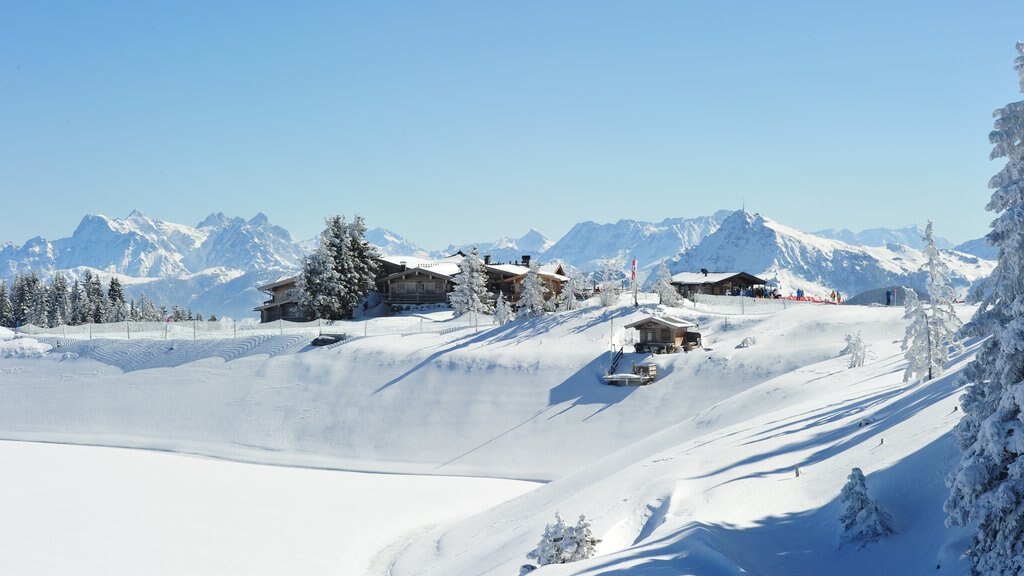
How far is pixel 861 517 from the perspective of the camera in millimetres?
17750

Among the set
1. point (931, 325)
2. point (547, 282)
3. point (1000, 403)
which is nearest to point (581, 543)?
point (1000, 403)

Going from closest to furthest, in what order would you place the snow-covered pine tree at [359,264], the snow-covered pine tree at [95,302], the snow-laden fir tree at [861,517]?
1. the snow-laden fir tree at [861,517]
2. the snow-covered pine tree at [359,264]
3. the snow-covered pine tree at [95,302]

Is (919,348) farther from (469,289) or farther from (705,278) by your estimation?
(705,278)

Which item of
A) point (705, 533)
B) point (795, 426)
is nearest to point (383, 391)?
point (795, 426)

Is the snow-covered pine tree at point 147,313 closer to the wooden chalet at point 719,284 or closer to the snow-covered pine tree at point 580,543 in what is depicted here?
the wooden chalet at point 719,284

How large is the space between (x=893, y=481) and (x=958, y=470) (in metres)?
5.67

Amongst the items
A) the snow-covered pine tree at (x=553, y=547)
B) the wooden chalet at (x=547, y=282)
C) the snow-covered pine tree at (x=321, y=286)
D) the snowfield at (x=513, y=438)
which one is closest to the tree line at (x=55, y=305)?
the snow-covered pine tree at (x=321, y=286)

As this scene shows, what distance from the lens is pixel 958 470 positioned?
14.4 m

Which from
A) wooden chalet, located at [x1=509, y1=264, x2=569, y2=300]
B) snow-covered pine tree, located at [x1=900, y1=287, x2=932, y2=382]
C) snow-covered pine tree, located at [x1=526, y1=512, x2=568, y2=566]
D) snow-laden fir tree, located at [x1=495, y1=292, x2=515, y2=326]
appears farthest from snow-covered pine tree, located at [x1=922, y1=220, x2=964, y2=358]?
wooden chalet, located at [x1=509, y1=264, x2=569, y2=300]

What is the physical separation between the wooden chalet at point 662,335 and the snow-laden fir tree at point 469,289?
21365 mm

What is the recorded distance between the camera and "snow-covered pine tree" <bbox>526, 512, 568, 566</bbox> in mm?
20844

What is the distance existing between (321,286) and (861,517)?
63491 millimetres

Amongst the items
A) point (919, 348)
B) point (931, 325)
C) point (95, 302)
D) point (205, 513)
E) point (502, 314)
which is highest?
point (95, 302)

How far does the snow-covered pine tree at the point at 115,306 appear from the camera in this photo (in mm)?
118312
